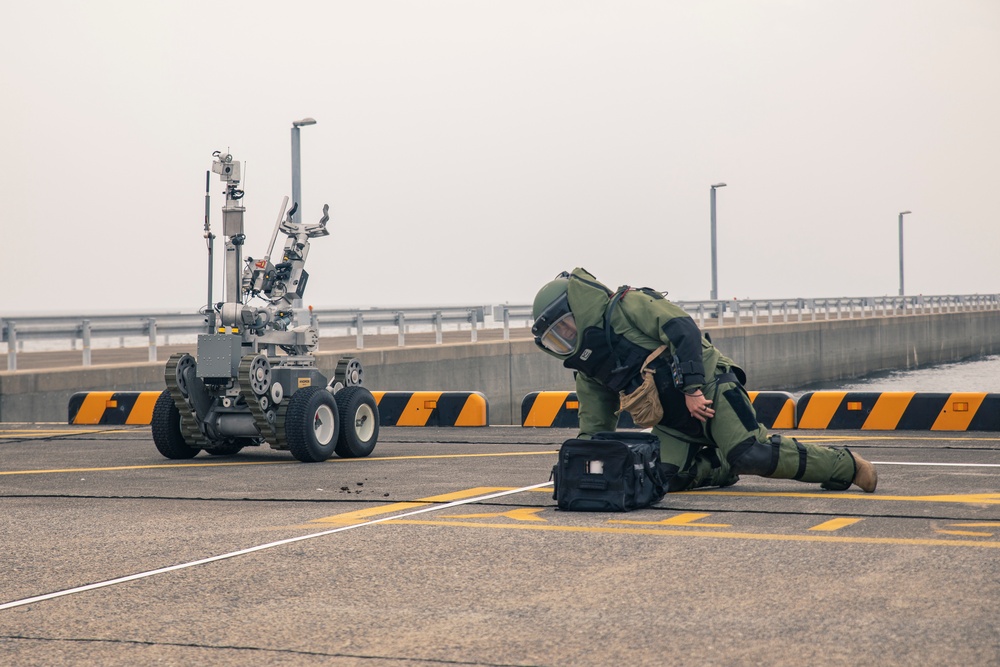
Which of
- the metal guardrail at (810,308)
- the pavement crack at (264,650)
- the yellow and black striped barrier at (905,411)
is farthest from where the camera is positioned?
the metal guardrail at (810,308)

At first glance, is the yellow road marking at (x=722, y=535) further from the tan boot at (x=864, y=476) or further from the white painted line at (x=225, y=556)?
the tan boot at (x=864, y=476)

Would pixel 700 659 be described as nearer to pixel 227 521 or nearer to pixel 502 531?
pixel 502 531

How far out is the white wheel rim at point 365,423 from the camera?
39.8 feet

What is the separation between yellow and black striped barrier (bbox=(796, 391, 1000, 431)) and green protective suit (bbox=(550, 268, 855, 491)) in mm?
6454

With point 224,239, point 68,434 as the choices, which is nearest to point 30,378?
point 68,434

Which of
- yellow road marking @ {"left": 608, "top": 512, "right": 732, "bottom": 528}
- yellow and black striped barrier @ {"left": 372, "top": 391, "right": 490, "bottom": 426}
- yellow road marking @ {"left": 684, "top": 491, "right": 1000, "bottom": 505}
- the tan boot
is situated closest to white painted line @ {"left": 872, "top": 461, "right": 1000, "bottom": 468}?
yellow road marking @ {"left": 684, "top": 491, "right": 1000, "bottom": 505}

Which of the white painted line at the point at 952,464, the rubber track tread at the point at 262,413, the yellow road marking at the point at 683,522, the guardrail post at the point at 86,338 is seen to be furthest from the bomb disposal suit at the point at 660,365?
the guardrail post at the point at 86,338

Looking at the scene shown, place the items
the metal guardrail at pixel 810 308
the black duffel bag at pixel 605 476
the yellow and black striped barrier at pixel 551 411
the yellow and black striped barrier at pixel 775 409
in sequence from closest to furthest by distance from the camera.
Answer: the black duffel bag at pixel 605 476
the yellow and black striped barrier at pixel 775 409
the yellow and black striped barrier at pixel 551 411
the metal guardrail at pixel 810 308

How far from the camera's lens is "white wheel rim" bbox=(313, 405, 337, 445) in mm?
11516

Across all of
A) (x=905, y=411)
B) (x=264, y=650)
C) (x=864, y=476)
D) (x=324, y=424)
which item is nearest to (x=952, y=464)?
(x=864, y=476)

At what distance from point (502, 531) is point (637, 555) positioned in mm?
1038

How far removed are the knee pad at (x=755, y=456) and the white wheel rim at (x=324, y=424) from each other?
4.59m

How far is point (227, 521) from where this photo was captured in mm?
7566

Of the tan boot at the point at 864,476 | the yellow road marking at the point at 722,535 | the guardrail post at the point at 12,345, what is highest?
the guardrail post at the point at 12,345
